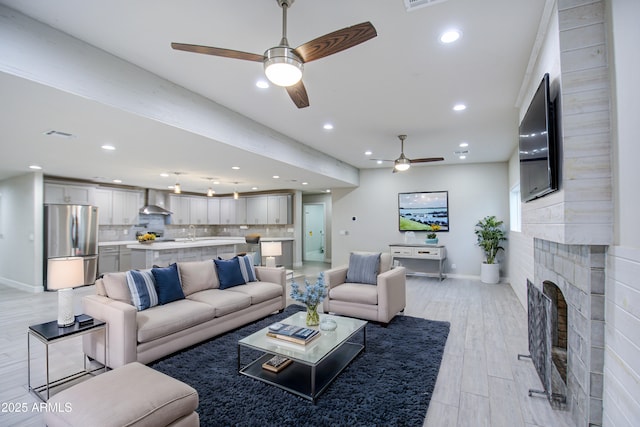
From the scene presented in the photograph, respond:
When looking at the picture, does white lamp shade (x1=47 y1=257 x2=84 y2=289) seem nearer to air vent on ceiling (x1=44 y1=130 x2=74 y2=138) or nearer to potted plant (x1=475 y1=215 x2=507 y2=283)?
air vent on ceiling (x1=44 y1=130 x2=74 y2=138)

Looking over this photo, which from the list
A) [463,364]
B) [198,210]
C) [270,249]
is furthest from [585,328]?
[198,210]

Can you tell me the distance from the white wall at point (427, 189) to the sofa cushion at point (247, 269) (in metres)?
4.20

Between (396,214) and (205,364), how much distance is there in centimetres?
597

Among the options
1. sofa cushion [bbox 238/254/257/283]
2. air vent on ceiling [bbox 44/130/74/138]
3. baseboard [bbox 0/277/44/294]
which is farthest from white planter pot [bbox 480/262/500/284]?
baseboard [bbox 0/277/44/294]

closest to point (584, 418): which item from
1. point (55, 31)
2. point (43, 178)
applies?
point (55, 31)

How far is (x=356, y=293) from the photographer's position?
407 cm

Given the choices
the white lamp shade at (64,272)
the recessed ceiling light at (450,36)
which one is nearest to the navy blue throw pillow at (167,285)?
the white lamp shade at (64,272)

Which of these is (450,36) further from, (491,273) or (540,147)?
(491,273)

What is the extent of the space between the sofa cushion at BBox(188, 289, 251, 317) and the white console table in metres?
3.94

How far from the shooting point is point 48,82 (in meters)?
2.27

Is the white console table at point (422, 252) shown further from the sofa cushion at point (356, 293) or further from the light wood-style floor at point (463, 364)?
the sofa cushion at point (356, 293)

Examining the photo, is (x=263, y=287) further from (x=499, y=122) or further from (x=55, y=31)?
(x=499, y=122)

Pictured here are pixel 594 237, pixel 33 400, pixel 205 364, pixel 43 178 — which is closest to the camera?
pixel 594 237

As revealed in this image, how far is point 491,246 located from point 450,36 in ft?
17.6
